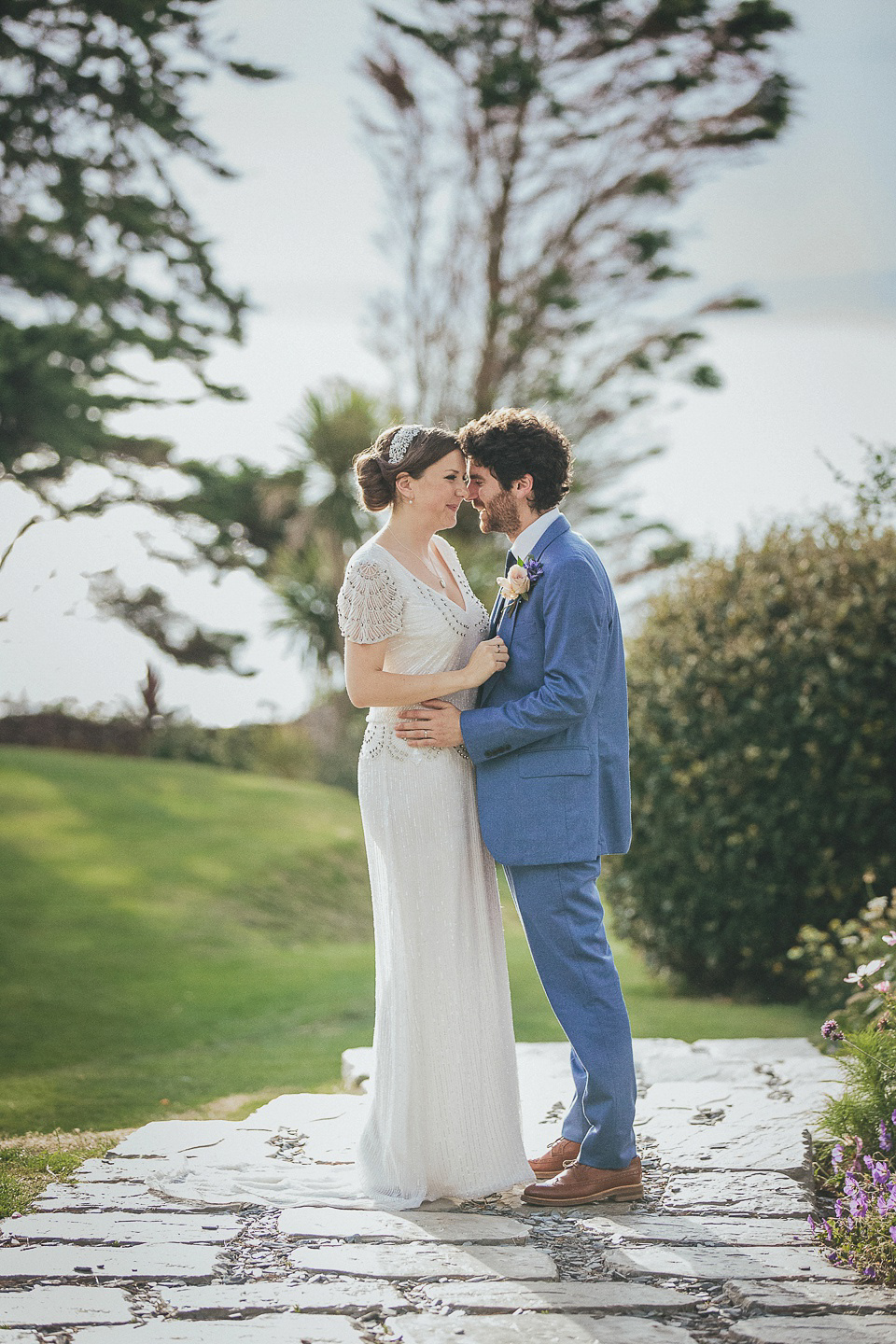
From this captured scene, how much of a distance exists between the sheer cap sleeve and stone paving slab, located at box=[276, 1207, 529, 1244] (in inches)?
59.4

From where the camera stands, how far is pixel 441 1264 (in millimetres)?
2824

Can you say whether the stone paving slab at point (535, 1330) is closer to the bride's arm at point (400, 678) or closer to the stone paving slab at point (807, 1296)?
the stone paving slab at point (807, 1296)

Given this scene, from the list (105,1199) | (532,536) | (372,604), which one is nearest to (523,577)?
(532,536)

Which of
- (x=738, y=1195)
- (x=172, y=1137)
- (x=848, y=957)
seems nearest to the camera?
(x=738, y=1195)

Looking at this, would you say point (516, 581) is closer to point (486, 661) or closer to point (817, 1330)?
point (486, 661)

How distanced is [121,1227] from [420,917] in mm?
1075

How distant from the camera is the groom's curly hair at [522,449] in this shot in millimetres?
3402

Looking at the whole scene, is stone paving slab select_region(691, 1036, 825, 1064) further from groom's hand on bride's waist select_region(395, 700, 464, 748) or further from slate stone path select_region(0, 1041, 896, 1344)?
groom's hand on bride's waist select_region(395, 700, 464, 748)

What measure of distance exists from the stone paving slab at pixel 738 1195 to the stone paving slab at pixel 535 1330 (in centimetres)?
76

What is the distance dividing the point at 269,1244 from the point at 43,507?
9.47 meters

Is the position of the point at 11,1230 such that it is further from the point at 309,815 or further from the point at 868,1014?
the point at 309,815

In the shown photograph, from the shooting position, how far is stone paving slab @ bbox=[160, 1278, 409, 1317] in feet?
8.48

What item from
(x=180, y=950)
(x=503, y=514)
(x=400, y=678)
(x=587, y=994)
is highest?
(x=503, y=514)

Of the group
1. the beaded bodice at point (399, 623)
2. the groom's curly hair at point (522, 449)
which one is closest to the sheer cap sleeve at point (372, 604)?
the beaded bodice at point (399, 623)
